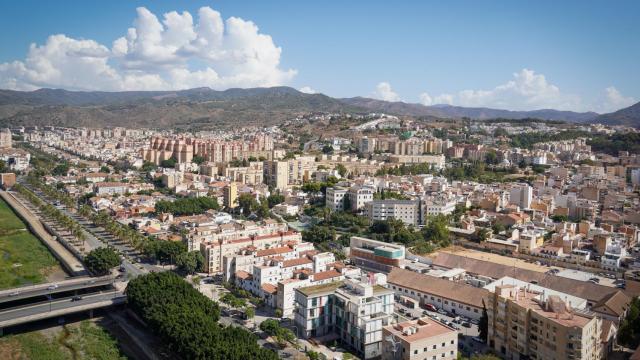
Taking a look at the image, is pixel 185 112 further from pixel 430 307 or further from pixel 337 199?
pixel 430 307

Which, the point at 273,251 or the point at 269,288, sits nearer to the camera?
the point at 269,288

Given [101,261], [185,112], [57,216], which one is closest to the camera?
[101,261]

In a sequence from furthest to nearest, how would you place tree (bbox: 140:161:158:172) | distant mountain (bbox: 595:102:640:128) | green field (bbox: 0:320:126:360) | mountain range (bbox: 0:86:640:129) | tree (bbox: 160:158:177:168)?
distant mountain (bbox: 595:102:640:128)
mountain range (bbox: 0:86:640:129)
tree (bbox: 160:158:177:168)
tree (bbox: 140:161:158:172)
green field (bbox: 0:320:126:360)

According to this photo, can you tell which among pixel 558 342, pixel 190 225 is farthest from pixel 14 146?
pixel 558 342

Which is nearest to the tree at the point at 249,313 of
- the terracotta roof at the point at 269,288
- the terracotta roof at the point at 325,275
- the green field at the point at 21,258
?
the terracotta roof at the point at 269,288

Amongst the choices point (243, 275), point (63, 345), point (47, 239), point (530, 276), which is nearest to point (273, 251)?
point (243, 275)

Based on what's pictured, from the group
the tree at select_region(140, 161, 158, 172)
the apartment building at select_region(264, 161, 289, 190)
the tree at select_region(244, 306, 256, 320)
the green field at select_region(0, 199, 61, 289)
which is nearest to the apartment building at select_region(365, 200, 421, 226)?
the apartment building at select_region(264, 161, 289, 190)

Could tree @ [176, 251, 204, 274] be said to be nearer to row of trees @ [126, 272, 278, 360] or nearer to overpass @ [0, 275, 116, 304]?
overpass @ [0, 275, 116, 304]
